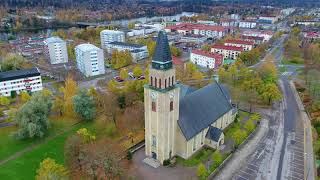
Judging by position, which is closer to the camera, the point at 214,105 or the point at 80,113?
the point at 214,105

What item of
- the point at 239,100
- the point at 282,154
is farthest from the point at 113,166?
the point at 239,100

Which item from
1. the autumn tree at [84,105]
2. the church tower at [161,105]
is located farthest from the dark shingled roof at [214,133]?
the autumn tree at [84,105]

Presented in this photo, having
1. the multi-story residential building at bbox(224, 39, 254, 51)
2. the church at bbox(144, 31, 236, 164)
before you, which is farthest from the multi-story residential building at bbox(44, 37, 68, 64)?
the church at bbox(144, 31, 236, 164)

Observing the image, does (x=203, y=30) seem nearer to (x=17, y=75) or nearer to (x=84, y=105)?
(x=17, y=75)

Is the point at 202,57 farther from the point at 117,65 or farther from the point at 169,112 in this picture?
the point at 169,112

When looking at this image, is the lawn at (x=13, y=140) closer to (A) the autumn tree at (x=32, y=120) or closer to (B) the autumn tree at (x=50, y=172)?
(A) the autumn tree at (x=32, y=120)

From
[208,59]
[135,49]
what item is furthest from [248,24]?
[135,49]
